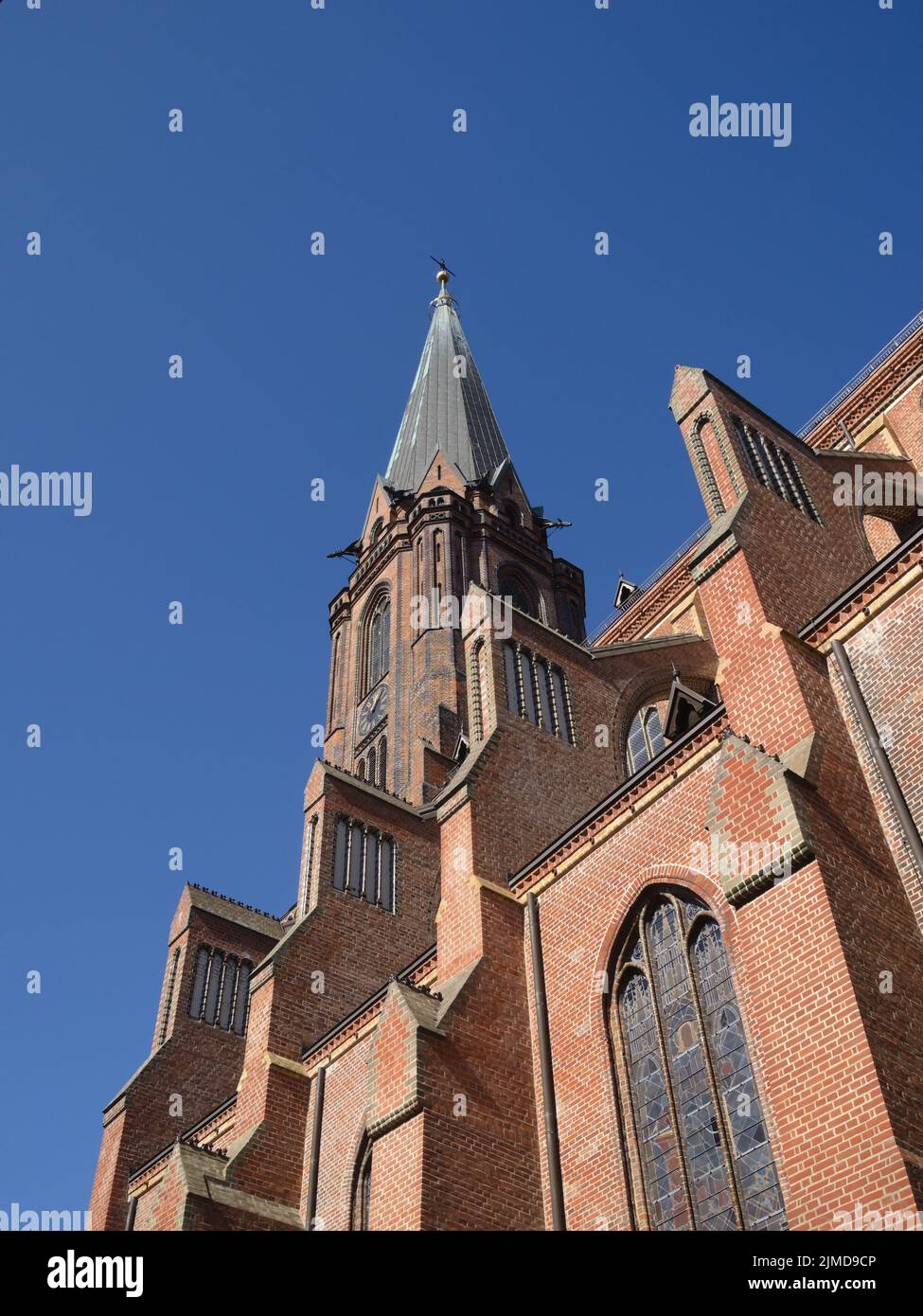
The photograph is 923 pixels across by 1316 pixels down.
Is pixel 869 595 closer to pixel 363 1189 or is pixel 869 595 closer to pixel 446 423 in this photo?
pixel 363 1189

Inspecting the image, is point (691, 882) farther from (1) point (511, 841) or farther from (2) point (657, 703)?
(2) point (657, 703)

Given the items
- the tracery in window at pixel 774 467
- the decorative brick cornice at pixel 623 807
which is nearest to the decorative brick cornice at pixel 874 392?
the tracery in window at pixel 774 467

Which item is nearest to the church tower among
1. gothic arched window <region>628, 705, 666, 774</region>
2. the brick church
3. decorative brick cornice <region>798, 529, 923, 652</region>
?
gothic arched window <region>628, 705, 666, 774</region>

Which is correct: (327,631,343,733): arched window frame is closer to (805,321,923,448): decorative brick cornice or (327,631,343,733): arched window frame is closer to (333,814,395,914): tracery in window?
(333,814,395,914): tracery in window

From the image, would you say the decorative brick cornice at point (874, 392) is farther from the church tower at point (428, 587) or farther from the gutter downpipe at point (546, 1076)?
the church tower at point (428, 587)

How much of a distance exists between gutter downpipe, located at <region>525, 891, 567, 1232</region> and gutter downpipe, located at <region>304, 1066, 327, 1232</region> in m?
4.99

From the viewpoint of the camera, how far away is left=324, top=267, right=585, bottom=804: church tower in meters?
35.5

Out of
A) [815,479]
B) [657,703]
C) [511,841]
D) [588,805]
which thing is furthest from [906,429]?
[511,841]

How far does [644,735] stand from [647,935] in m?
8.59

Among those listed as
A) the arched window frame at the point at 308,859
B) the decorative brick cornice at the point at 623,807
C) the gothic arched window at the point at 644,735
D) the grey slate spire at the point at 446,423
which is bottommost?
the decorative brick cornice at the point at 623,807

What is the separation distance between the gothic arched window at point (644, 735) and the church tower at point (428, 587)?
9.32 metres

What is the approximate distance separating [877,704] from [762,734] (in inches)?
49.1

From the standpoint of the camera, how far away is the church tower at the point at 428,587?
3550 cm

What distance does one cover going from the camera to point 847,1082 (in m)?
9.20
